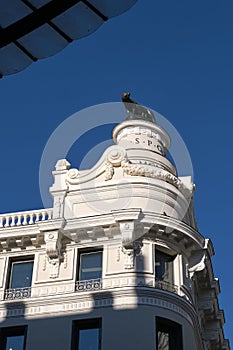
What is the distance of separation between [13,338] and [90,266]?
445 cm

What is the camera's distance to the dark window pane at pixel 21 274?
29656 millimetres

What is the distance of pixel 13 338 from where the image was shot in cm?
2825

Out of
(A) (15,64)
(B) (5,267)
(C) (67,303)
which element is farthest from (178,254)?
(A) (15,64)

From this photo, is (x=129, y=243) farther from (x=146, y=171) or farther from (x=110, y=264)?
(x=146, y=171)

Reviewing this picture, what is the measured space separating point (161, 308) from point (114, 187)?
20.6 ft

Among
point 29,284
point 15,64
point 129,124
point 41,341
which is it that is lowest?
point 15,64

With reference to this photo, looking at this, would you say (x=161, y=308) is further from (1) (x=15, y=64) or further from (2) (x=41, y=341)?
(1) (x=15, y=64)

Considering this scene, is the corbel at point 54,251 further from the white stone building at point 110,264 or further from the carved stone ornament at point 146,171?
the carved stone ornament at point 146,171

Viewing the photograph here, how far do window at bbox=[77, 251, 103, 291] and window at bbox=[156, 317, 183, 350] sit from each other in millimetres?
3051

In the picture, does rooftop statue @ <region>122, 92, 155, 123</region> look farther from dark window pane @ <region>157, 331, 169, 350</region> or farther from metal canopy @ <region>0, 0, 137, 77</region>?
metal canopy @ <region>0, 0, 137, 77</region>

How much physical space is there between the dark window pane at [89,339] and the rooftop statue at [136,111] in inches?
516

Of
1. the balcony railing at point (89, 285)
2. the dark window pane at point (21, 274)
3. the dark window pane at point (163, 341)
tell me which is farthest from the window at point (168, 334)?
the dark window pane at point (21, 274)

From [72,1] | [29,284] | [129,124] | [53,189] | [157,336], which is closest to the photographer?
[72,1]

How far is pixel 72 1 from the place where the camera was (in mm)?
5184
